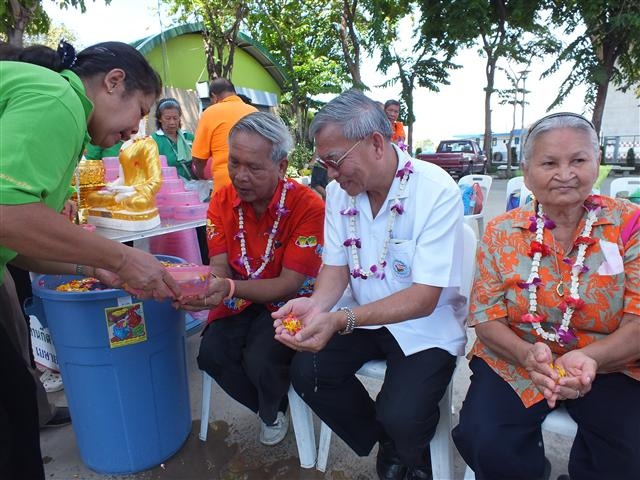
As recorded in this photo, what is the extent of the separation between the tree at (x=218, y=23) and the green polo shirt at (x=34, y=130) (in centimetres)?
1054

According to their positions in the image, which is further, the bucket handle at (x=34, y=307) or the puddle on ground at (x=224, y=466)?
the bucket handle at (x=34, y=307)

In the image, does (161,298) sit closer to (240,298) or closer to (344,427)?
(240,298)

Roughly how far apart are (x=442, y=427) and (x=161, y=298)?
4.03ft

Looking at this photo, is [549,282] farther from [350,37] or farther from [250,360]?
[350,37]

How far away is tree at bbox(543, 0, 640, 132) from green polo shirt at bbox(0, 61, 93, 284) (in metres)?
15.3

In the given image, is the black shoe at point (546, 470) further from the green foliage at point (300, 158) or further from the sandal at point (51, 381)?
the green foliage at point (300, 158)

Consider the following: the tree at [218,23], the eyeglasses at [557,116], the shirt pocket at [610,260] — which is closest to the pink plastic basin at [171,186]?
the eyeglasses at [557,116]

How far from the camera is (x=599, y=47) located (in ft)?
45.7

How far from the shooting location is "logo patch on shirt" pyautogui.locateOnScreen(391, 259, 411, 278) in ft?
6.33

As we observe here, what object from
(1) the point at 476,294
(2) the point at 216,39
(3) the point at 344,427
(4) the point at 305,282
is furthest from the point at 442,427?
(2) the point at 216,39

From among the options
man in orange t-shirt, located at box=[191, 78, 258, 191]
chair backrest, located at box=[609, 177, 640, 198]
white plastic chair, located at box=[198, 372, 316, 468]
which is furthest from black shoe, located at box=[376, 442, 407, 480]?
chair backrest, located at box=[609, 177, 640, 198]

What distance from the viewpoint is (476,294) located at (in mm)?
1724

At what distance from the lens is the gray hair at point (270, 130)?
2092 mm

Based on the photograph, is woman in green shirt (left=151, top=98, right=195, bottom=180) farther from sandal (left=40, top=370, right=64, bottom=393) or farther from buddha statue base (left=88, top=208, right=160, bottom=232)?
sandal (left=40, top=370, right=64, bottom=393)
